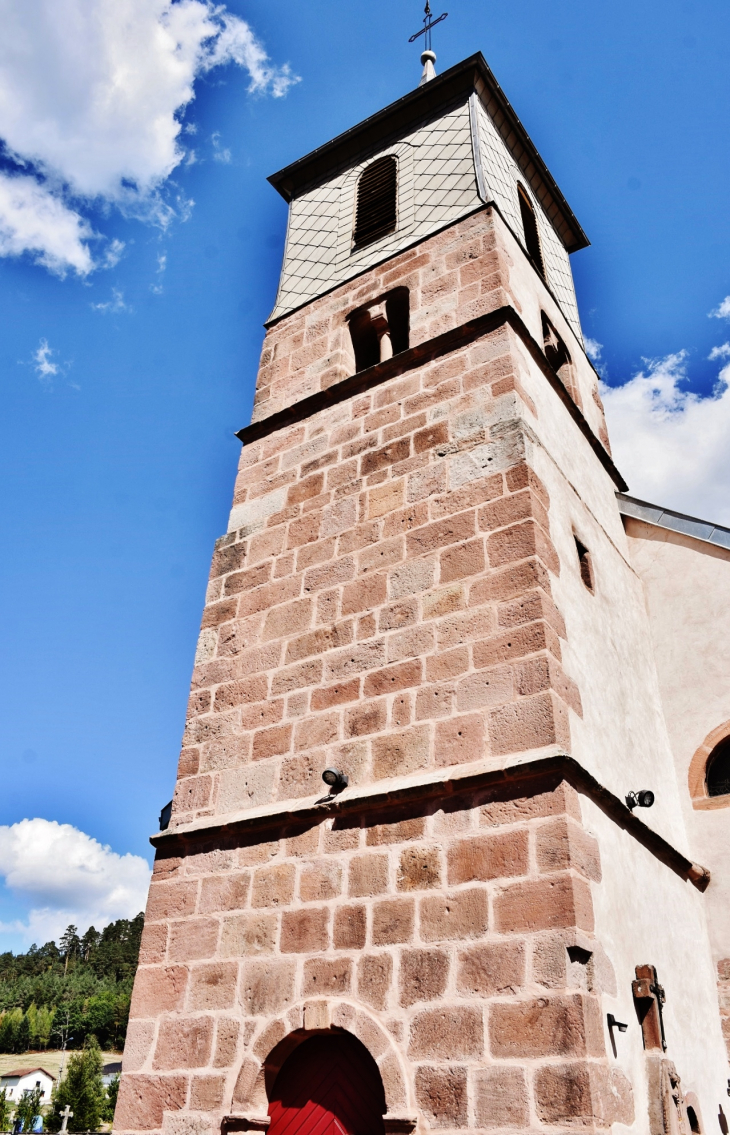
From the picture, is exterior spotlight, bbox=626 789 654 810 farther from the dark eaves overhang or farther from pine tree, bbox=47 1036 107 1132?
pine tree, bbox=47 1036 107 1132

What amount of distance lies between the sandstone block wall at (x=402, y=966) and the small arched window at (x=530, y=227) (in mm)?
7136

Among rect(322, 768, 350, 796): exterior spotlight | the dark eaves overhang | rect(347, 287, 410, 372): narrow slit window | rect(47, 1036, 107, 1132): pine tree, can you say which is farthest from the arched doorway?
rect(47, 1036, 107, 1132): pine tree

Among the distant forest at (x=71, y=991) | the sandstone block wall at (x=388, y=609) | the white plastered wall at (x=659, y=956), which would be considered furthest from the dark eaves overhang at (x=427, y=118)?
the distant forest at (x=71, y=991)

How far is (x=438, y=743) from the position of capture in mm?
4711

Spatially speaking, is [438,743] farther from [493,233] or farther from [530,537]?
[493,233]

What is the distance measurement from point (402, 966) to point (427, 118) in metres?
9.15

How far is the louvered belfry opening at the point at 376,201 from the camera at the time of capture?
355 inches

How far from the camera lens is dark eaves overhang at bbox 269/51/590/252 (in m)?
9.70

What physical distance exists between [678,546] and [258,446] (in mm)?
4146

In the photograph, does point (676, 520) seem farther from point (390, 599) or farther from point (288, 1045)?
point (288, 1045)

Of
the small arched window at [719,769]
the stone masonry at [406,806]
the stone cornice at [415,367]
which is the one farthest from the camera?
the small arched window at [719,769]

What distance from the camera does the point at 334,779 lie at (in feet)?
15.9

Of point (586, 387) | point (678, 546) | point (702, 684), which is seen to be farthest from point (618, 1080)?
point (586, 387)

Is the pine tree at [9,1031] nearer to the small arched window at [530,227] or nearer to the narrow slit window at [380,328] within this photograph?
the narrow slit window at [380,328]
